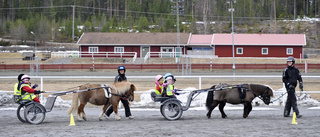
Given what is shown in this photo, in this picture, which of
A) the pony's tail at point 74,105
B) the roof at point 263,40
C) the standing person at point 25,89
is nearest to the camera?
the standing person at point 25,89

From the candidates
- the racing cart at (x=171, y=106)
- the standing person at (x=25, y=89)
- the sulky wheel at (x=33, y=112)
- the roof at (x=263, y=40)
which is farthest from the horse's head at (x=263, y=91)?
the roof at (x=263, y=40)

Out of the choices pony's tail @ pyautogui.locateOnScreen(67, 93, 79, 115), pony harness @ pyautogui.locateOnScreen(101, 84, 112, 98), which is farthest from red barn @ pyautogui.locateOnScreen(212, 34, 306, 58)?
pony's tail @ pyautogui.locateOnScreen(67, 93, 79, 115)

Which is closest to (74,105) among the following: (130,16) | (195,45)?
(195,45)

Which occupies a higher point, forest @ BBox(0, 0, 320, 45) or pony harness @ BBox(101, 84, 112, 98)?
forest @ BBox(0, 0, 320, 45)

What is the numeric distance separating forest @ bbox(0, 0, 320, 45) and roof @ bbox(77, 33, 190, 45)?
1022 inches

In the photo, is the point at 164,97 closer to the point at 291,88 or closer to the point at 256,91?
the point at 256,91

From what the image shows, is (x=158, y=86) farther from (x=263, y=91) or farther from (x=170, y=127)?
(x=263, y=91)

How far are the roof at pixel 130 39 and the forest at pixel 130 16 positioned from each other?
26.0 m

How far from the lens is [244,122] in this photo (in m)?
9.88

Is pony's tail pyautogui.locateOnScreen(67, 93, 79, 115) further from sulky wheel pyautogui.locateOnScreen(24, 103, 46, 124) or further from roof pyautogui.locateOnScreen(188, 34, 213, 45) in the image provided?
roof pyautogui.locateOnScreen(188, 34, 213, 45)

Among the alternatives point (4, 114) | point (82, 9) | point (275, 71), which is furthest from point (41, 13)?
point (4, 114)

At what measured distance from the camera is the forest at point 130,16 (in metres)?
89.5

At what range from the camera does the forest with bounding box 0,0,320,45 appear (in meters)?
89.5

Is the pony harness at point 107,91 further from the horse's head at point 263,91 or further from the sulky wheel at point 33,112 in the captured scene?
the horse's head at point 263,91
